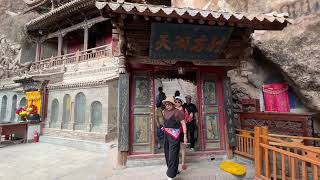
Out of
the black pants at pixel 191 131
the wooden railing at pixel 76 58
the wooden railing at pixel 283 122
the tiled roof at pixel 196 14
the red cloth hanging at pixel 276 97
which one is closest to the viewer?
the tiled roof at pixel 196 14

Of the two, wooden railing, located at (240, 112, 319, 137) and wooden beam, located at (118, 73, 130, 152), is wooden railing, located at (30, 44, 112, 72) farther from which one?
wooden railing, located at (240, 112, 319, 137)

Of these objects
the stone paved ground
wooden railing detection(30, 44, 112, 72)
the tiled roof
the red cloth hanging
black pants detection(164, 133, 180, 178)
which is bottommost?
the stone paved ground

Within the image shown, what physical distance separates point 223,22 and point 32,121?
1283 centimetres

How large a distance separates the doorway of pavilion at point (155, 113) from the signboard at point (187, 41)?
586 mm

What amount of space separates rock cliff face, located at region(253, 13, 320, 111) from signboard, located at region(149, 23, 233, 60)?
13.4ft

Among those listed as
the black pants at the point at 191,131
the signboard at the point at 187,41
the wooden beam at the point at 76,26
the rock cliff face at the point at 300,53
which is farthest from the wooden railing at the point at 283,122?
the wooden beam at the point at 76,26

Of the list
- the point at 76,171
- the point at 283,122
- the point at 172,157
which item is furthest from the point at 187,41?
the point at 76,171

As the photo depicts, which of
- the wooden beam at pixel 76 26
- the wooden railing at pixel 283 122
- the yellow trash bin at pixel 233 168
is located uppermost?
the wooden beam at pixel 76 26

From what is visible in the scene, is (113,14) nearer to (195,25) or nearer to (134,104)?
(195,25)

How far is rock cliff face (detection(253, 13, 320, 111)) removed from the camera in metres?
8.35

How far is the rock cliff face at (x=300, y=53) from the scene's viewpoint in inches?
329

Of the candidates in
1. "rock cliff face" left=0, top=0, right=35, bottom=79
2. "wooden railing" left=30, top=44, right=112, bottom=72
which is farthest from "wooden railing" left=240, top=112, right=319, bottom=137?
"rock cliff face" left=0, top=0, right=35, bottom=79

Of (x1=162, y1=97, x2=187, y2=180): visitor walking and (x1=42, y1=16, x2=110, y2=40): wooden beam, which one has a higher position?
(x1=42, y1=16, x2=110, y2=40): wooden beam

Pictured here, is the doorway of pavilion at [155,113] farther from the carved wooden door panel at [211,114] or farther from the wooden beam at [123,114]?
the wooden beam at [123,114]
